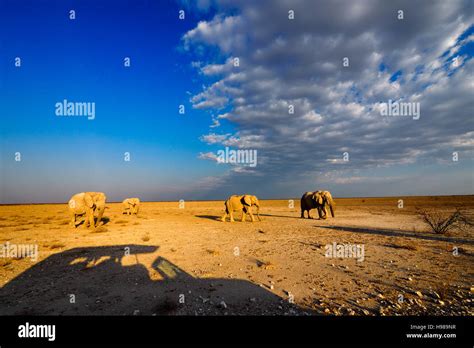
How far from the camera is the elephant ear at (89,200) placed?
20.2 meters

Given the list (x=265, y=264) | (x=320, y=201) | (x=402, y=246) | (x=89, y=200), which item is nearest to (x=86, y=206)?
(x=89, y=200)

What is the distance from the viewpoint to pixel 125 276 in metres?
8.06

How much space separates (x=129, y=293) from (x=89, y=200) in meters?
17.1

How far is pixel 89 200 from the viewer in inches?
803

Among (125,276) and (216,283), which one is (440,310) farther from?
(125,276)

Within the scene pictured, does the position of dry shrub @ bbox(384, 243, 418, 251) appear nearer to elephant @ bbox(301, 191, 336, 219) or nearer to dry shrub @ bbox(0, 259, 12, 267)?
elephant @ bbox(301, 191, 336, 219)

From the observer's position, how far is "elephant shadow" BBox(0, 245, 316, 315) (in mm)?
5590

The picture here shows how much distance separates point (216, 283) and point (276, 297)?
6.75ft

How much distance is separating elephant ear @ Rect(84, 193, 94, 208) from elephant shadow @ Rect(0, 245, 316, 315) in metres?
11.8

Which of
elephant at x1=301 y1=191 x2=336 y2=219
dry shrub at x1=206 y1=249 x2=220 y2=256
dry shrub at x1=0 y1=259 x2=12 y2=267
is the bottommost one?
dry shrub at x1=206 y1=249 x2=220 y2=256

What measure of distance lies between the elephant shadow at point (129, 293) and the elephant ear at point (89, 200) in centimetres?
1180

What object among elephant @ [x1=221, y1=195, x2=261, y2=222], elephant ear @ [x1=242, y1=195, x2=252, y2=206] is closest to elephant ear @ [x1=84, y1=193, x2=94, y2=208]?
elephant @ [x1=221, y1=195, x2=261, y2=222]

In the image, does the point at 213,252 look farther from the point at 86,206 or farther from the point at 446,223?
the point at 86,206
